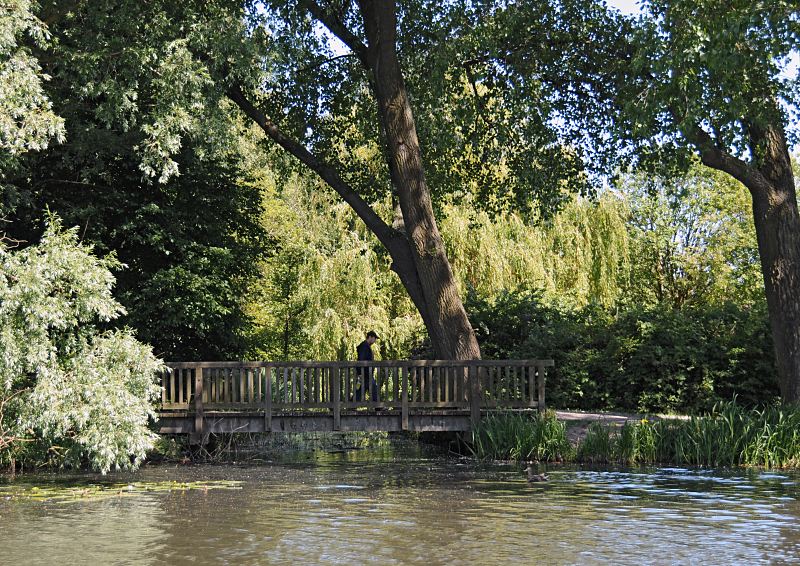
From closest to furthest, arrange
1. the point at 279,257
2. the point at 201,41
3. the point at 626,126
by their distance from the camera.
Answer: the point at 201,41 < the point at 626,126 < the point at 279,257

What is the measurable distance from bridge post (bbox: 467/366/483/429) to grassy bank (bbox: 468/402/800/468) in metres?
0.53

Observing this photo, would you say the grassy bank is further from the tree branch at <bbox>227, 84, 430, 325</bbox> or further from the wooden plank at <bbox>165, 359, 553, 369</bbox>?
the tree branch at <bbox>227, 84, 430, 325</bbox>

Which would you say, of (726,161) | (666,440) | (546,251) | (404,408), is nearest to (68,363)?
(404,408)

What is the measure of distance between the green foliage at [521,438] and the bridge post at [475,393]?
0.20 metres

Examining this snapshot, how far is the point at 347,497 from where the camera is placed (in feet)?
47.4

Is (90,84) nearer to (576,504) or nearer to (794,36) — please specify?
(576,504)

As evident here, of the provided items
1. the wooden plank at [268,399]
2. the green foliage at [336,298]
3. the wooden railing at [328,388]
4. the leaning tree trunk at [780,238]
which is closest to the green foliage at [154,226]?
the wooden railing at [328,388]

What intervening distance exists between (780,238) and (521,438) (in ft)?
19.5

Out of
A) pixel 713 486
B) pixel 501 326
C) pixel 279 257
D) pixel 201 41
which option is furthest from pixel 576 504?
pixel 279 257

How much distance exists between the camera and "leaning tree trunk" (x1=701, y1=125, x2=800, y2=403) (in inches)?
763

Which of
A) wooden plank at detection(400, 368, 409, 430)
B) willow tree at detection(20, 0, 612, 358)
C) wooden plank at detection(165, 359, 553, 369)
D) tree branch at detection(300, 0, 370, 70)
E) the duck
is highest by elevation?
tree branch at detection(300, 0, 370, 70)

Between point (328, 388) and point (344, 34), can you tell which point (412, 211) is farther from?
point (344, 34)

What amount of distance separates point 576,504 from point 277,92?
13.9m

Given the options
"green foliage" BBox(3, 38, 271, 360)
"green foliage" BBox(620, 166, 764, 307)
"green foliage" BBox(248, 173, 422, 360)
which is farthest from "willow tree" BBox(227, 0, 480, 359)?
"green foliage" BBox(620, 166, 764, 307)
